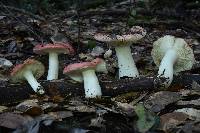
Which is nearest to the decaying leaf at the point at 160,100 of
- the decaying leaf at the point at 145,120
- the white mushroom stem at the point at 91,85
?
the decaying leaf at the point at 145,120

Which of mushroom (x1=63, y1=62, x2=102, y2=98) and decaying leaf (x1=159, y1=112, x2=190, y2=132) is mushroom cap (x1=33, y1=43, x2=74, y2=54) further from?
decaying leaf (x1=159, y1=112, x2=190, y2=132)

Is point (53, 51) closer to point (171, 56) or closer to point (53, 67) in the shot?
point (53, 67)

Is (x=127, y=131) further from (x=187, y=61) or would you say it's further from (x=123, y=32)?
(x=187, y=61)

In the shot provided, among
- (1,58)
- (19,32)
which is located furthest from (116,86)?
(19,32)

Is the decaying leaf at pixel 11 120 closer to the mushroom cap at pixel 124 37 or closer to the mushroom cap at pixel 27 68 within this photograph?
the mushroom cap at pixel 27 68

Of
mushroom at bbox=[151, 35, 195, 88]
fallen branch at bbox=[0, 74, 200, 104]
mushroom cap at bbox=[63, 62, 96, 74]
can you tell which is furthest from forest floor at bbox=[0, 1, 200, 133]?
mushroom cap at bbox=[63, 62, 96, 74]

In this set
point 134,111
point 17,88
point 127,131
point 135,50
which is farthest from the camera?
point 135,50

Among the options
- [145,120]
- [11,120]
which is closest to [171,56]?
[145,120]
